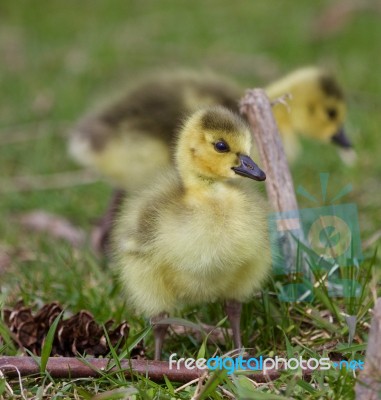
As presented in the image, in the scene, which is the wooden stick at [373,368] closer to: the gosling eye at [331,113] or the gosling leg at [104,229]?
the gosling leg at [104,229]

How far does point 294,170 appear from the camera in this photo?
319 centimetres

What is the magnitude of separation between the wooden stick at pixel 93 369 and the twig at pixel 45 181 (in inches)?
67.0

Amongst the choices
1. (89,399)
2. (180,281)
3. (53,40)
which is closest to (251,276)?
(180,281)

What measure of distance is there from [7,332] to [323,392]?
0.71 meters

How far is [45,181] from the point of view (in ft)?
10.7

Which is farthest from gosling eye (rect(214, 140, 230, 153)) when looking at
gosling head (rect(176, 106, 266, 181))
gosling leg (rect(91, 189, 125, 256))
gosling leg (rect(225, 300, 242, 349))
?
gosling leg (rect(91, 189, 125, 256))

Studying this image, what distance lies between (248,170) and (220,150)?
0.07 meters

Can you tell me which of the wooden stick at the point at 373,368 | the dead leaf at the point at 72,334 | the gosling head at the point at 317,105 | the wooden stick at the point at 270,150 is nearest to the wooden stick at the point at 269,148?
the wooden stick at the point at 270,150

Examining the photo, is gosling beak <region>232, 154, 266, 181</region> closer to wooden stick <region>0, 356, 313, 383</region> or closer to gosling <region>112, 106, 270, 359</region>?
gosling <region>112, 106, 270, 359</region>

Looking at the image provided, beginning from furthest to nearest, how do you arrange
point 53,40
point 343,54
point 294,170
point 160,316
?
point 53,40, point 343,54, point 294,170, point 160,316

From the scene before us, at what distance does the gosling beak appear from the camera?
1538mm

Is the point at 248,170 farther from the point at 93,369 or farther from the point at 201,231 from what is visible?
the point at 93,369

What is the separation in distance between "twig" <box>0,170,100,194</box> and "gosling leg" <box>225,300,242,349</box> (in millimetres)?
1728

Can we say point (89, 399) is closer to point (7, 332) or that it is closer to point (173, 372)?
point (173, 372)
